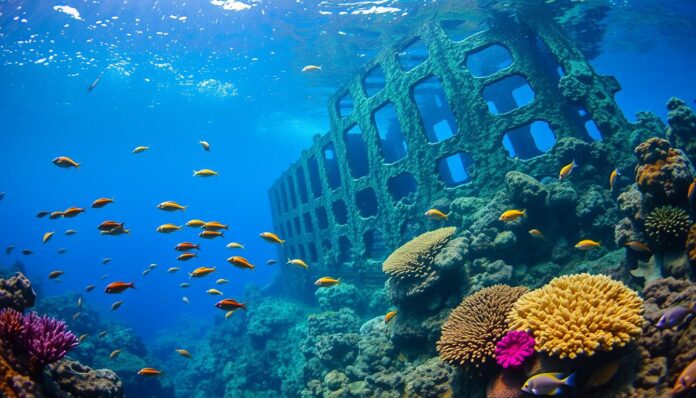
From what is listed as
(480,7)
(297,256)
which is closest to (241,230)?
(297,256)

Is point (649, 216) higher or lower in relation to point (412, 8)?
lower

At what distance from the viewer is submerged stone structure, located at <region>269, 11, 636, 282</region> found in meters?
10.3

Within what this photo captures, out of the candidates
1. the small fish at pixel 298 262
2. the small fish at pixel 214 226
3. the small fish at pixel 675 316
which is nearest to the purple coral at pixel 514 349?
the small fish at pixel 675 316

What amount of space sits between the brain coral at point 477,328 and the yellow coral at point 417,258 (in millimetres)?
1929

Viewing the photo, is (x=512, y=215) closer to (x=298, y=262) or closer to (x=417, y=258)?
(x=417, y=258)

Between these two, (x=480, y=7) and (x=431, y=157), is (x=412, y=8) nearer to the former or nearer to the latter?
(x=480, y=7)

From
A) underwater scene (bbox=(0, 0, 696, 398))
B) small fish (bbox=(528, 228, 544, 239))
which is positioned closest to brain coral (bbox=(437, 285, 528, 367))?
underwater scene (bbox=(0, 0, 696, 398))

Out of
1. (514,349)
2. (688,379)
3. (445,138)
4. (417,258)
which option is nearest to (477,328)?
(514,349)

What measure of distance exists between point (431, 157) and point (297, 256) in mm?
13473

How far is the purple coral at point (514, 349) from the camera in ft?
12.5

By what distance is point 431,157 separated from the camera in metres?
12.5

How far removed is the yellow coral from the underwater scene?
7 cm

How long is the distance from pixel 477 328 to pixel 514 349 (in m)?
0.71

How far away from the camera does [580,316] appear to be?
354 cm
